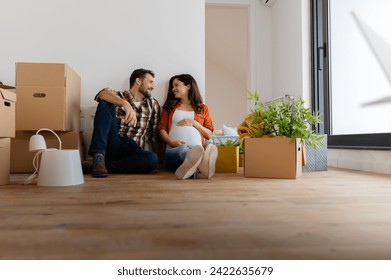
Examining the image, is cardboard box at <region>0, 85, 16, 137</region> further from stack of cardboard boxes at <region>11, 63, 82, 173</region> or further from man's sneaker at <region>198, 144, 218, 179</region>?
man's sneaker at <region>198, 144, 218, 179</region>

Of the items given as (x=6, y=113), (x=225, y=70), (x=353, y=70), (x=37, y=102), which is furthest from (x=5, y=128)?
(x=225, y=70)

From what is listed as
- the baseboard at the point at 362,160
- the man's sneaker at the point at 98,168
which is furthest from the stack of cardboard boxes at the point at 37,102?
the baseboard at the point at 362,160

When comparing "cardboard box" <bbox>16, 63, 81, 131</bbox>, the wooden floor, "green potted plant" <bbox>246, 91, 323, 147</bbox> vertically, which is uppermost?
"cardboard box" <bbox>16, 63, 81, 131</bbox>

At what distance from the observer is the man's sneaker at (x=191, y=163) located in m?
1.63

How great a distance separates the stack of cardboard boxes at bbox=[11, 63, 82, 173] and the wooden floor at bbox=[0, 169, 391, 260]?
0.65 meters

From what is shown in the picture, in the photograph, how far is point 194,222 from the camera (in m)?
0.81

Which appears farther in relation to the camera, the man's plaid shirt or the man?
the man's plaid shirt

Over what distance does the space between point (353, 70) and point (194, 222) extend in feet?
7.84

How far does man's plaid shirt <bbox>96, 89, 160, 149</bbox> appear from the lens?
206 cm

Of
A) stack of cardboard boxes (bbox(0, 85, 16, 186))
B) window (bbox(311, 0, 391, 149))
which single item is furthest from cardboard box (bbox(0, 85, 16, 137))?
window (bbox(311, 0, 391, 149))

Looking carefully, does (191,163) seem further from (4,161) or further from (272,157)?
(4,161)

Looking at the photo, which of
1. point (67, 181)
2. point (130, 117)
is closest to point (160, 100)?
point (130, 117)

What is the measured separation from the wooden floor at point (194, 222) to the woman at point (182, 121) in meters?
0.64
